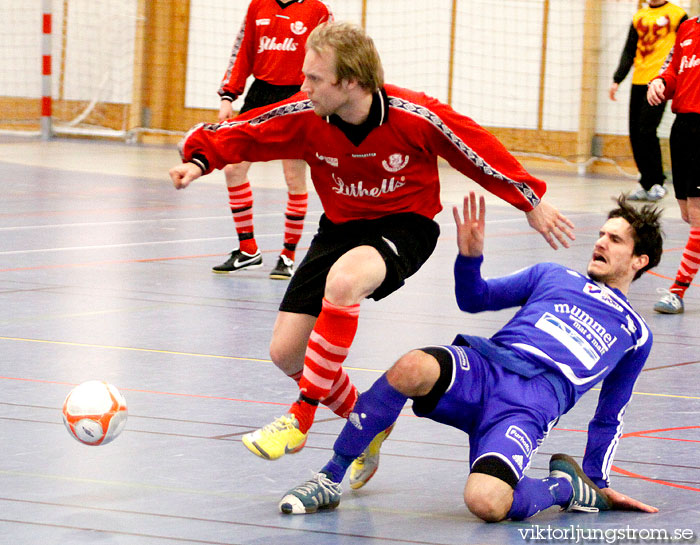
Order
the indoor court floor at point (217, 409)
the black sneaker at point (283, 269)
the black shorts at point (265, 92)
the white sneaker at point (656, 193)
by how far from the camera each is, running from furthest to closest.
Result: the white sneaker at point (656, 193) < the black shorts at point (265, 92) < the black sneaker at point (283, 269) < the indoor court floor at point (217, 409)

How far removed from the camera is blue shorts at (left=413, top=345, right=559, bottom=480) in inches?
139

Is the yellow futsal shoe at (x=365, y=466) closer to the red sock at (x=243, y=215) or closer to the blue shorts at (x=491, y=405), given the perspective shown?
the blue shorts at (x=491, y=405)

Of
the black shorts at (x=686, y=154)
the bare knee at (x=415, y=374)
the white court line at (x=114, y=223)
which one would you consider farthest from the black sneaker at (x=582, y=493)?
the white court line at (x=114, y=223)

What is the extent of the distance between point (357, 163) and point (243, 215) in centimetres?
430

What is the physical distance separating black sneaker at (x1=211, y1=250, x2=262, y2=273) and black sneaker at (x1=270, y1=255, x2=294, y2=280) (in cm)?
26

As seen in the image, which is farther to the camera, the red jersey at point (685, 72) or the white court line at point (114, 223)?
the white court line at point (114, 223)

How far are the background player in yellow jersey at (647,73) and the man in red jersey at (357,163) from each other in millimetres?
9867

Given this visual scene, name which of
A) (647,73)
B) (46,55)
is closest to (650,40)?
(647,73)

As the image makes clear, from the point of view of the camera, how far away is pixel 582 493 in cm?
358

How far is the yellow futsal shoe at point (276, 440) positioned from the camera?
353 centimetres

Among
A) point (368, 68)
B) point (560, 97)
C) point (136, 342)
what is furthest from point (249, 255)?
point (560, 97)

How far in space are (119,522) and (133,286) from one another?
4.22 m

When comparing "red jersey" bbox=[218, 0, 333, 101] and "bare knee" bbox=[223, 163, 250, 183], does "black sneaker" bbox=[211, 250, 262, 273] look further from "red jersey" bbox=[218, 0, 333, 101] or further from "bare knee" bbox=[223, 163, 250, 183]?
"red jersey" bbox=[218, 0, 333, 101]

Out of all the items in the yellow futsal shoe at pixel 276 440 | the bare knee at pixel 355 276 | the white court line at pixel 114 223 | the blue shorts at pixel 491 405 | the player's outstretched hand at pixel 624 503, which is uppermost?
the bare knee at pixel 355 276
